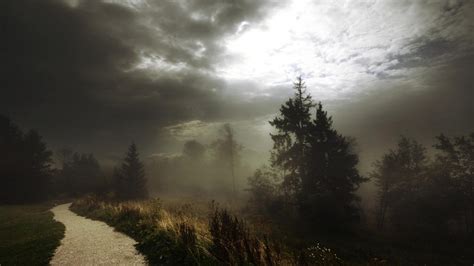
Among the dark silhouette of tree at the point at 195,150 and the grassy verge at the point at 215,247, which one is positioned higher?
the dark silhouette of tree at the point at 195,150

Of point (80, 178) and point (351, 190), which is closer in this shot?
point (351, 190)

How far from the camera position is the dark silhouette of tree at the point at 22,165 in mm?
46406

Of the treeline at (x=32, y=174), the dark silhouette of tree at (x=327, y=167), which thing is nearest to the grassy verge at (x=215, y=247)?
the dark silhouette of tree at (x=327, y=167)

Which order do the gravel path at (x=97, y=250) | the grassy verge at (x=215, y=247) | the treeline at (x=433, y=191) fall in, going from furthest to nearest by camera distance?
the treeline at (x=433, y=191), the gravel path at (x=97, y=250), the grassy verge at (x=215, y=247)

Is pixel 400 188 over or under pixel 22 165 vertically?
under

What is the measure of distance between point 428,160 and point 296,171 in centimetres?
2726

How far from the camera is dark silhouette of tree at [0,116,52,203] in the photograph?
4641 cm

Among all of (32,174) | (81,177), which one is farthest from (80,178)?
(32,174)

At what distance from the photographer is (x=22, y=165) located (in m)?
50.0

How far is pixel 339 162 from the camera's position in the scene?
107 ft

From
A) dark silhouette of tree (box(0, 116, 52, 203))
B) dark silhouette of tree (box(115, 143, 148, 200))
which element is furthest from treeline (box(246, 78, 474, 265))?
dark silhouette of tree (box(0, 116, 52, 203))

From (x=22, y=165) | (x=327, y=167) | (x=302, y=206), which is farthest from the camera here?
(x=22, y=165)

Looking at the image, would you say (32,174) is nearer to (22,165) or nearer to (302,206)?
(22,165)

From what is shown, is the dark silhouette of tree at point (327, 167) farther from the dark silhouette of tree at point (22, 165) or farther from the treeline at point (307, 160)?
the dark silhouette of tree at point (22, 165)
